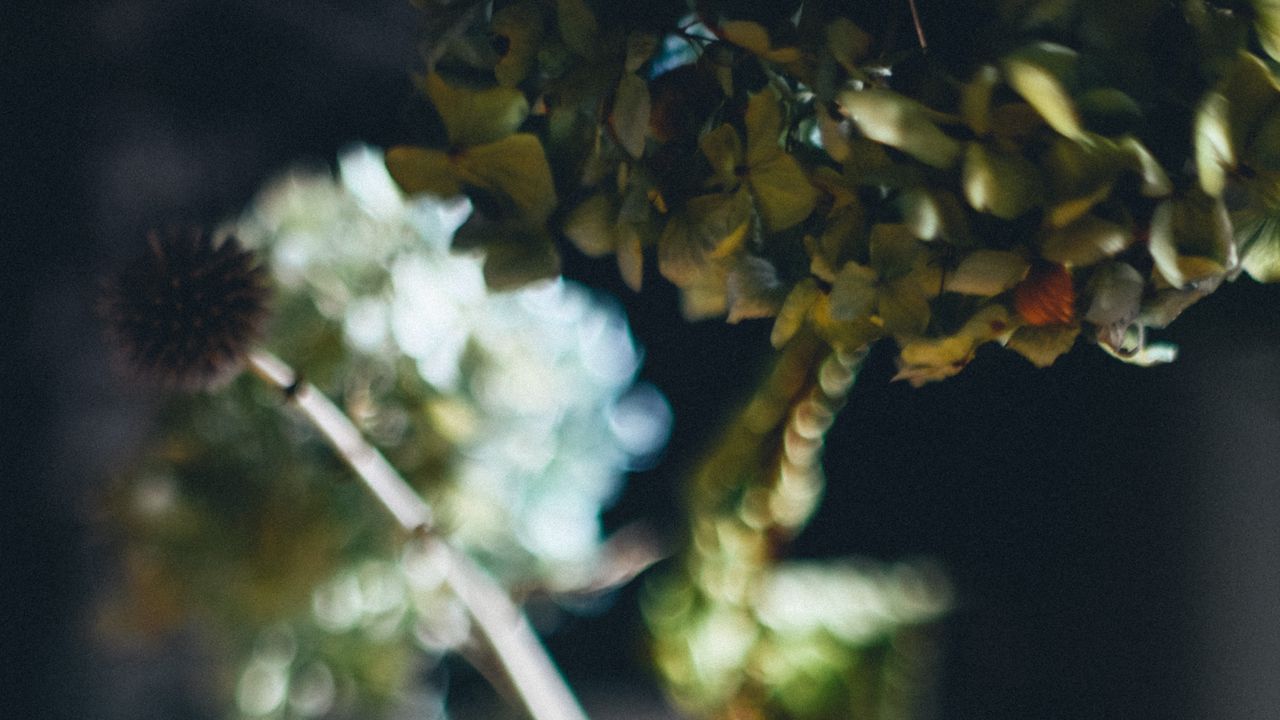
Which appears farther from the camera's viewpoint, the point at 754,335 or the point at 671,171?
the point at 754,335

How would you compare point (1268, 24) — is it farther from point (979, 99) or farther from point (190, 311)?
point (190, 311)

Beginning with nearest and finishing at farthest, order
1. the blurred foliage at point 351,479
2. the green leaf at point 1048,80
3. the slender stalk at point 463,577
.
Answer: the green leaf at point 1048,80
the slender stalk at point 463,577
the blurred foliage at point 351,479

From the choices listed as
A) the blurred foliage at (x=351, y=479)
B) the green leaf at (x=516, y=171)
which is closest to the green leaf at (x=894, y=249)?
the green leaf at (x=516, y=171)

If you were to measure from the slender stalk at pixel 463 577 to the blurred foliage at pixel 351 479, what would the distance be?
82mm

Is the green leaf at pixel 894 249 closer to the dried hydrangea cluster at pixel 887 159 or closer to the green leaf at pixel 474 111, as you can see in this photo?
the dried hydrangea cluster at pixel 887 159

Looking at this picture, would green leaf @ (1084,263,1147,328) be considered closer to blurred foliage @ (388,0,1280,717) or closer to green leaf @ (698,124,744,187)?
blurred foliage @ (388,0,1280,717)

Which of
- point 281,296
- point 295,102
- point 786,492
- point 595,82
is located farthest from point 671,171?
point 295,102

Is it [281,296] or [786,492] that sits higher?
[281,296]

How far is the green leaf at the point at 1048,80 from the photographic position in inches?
7.8

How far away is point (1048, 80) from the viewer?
0.65 ft

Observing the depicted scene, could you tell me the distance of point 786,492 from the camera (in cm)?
58

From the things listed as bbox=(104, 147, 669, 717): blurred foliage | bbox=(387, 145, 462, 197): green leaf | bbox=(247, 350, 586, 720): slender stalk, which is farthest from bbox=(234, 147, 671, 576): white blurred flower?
bbox=(387, 145, 462, 197): green leaf

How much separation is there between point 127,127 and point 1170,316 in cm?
116

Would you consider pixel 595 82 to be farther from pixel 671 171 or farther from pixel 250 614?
pixel 250 614
